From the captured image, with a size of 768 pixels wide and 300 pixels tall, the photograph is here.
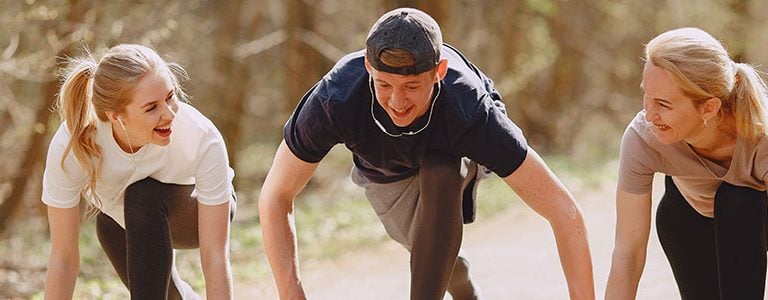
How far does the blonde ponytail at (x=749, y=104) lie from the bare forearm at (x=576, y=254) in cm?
59

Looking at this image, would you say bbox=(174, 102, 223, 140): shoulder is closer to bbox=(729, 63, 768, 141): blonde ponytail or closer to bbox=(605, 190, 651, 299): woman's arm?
bbox=(605, 190, 651, 299): woman's arm

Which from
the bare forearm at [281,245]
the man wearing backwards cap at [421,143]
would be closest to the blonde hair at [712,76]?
the man wearing backwards cap at [421,143]

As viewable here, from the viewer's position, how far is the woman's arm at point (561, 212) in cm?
352

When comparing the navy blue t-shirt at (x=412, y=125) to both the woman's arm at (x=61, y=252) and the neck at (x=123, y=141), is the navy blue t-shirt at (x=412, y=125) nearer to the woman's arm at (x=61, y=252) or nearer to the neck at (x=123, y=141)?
the neck at (x=123, y=141)

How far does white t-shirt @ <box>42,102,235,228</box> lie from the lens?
11.8 feet

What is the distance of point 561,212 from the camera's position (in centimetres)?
358

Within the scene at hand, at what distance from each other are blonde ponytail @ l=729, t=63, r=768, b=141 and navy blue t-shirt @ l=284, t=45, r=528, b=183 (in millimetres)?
652

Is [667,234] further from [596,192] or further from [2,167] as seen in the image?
[2,167]

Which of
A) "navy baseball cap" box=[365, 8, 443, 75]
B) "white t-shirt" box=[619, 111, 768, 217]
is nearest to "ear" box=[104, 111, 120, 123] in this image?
"navy baseball cap" box=[365, 8, 443, 75]

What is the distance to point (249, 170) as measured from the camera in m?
12.1

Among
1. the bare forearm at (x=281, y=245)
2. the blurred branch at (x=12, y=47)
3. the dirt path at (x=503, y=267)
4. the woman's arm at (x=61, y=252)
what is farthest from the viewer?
the blurred branch at (x=12, y=47)

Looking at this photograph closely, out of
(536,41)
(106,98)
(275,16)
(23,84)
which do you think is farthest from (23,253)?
(536,41)

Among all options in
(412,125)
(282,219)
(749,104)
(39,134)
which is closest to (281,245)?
(282,219)

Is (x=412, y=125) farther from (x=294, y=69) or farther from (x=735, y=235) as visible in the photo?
(x=294, y=69)
